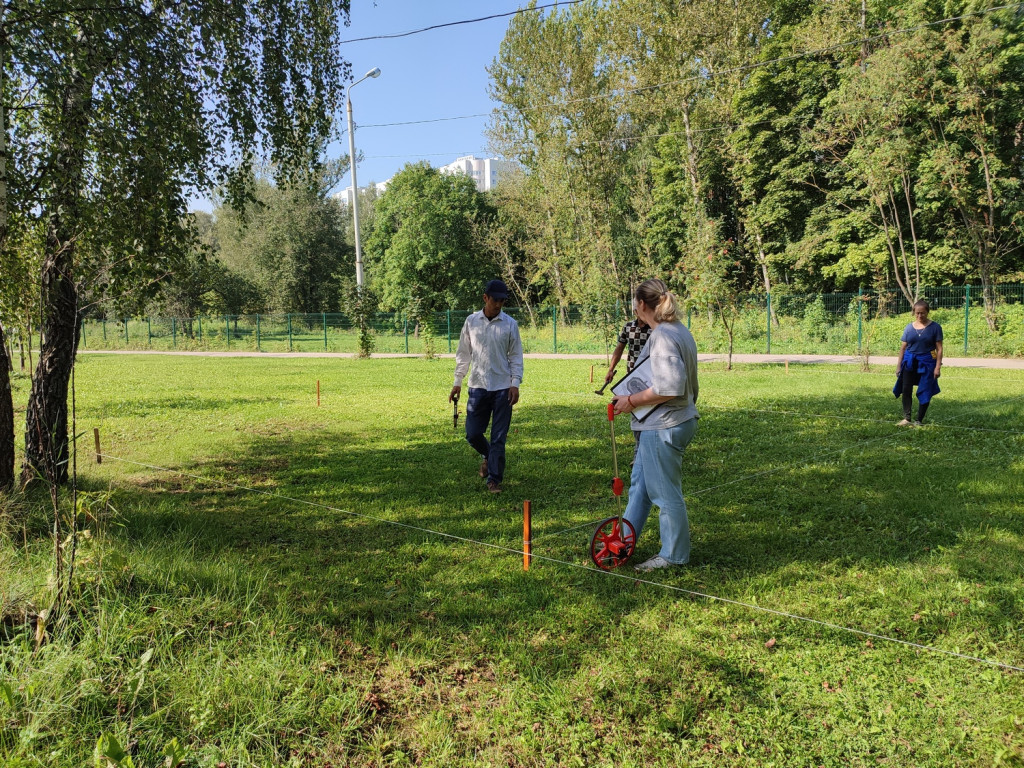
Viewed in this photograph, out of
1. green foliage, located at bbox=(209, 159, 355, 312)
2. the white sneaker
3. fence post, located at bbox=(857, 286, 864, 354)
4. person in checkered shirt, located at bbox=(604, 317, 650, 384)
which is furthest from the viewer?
green foliage, located at bbox=(209, 159, 355, 312)

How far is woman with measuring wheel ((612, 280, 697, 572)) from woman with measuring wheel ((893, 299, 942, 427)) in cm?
619

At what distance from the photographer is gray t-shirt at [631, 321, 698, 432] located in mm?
3932

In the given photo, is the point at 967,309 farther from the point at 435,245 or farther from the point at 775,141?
the point at 435,245

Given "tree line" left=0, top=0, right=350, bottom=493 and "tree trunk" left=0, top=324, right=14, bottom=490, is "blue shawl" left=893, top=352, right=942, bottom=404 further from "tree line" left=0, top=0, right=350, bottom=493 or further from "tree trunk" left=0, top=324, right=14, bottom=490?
"tree trunk" left=0, top=324, right=14, bottom=490

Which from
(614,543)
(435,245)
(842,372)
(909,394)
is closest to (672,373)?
(614,543)

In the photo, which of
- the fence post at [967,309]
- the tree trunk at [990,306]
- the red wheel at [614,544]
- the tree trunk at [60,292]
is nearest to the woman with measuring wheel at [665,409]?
the red wheel at [614,544]

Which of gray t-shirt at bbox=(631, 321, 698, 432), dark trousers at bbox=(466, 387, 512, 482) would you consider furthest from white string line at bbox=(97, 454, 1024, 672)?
dark trousers at bbox=(466, 387, 512, 482)

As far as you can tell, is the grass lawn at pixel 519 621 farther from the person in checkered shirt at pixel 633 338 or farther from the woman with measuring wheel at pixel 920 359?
the woman with measuring wheel at pixel 920 359

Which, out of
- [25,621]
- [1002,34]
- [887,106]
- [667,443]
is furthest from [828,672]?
[1002,34]

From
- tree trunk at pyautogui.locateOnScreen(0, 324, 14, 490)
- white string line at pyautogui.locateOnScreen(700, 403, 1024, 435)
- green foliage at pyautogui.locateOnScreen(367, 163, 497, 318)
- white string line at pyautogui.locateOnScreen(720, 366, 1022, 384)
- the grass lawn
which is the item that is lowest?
the grass lawn

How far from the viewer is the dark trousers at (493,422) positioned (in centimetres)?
613

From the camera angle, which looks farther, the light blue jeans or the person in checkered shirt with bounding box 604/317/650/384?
the person in checkered shirt with bounding box 604/317/650/384

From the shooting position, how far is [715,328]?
21797 mm

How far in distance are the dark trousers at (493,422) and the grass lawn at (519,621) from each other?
0.35m
